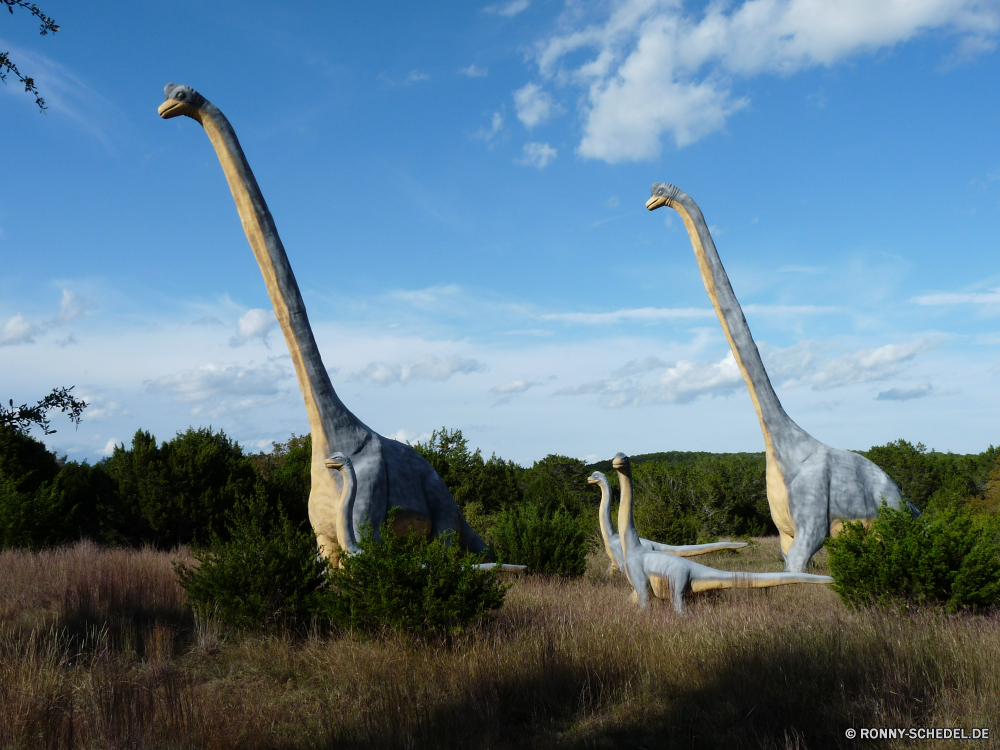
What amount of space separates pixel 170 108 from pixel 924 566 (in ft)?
27.0

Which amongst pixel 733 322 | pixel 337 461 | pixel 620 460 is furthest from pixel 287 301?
pixel 733 322

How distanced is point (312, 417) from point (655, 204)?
5.75 m

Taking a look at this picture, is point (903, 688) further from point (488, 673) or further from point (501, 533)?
point (501, 533)

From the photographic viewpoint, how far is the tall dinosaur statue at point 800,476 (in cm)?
764

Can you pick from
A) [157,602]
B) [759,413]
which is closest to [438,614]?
[157,602]

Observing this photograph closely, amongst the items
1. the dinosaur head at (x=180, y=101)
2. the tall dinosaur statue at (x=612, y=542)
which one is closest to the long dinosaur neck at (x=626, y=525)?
the tall dinosaur statue at (x=612, y=542)

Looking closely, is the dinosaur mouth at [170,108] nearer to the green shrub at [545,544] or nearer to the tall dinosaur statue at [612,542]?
the tall dinosaur statue at [612,542]

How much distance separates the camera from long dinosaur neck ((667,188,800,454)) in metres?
8.20

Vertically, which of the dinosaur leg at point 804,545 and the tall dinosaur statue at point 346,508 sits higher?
the tall dinosaur statue at point 346,508

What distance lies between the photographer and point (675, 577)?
20.6ft

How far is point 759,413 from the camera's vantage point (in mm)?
8281

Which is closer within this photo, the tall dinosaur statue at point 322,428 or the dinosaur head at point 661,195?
the tall dinosaur statue at point 322,428

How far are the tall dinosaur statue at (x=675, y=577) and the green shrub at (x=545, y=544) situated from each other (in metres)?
2.93

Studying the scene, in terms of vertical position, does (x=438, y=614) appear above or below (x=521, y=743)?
above
